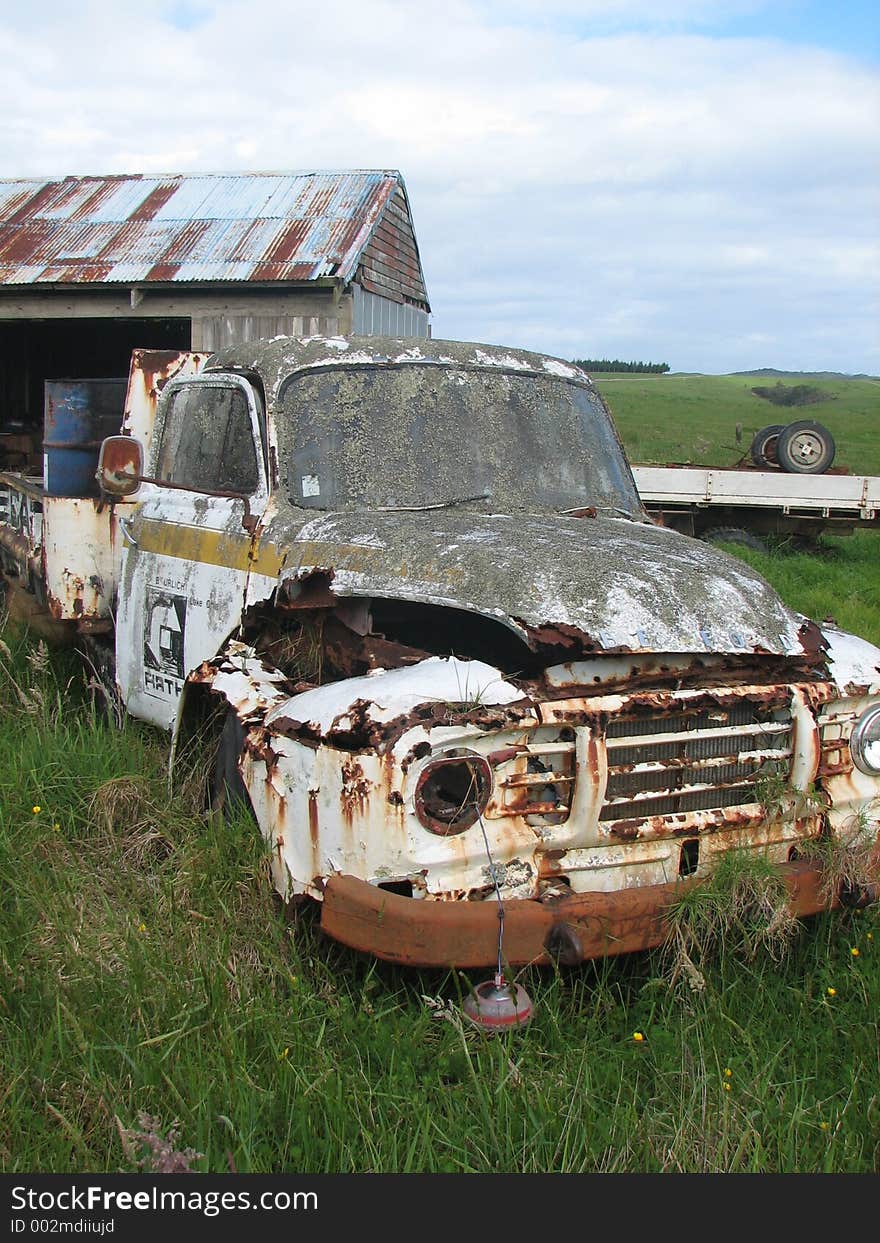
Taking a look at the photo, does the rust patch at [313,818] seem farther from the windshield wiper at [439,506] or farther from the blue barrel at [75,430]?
the blue barrel at [75,430]

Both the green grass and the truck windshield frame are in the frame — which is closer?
the truck windshield frame

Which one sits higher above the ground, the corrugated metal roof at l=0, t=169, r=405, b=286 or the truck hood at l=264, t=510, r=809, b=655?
the corrugated metal roof at l=0, t=169, r=405, b=286

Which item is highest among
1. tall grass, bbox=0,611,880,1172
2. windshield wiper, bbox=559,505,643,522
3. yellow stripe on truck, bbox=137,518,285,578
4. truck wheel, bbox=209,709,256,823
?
windshield wiper, bbox=559,505,643,522

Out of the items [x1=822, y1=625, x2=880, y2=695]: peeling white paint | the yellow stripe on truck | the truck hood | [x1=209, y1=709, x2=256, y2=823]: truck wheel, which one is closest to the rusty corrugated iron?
the yellow stripe on truck

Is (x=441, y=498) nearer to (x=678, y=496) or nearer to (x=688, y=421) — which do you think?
(x=678, y=496)

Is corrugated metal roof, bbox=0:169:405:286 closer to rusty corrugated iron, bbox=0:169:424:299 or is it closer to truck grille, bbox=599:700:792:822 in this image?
rusty corrugated iron, bbox=0:169:424:299

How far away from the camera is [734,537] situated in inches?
504

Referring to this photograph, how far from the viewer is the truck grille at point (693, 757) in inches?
122

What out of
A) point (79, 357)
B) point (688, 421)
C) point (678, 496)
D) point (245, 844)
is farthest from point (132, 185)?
point (688, 421)

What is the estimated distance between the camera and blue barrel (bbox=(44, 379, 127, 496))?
616 cm

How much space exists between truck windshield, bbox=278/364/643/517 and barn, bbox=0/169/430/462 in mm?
6625

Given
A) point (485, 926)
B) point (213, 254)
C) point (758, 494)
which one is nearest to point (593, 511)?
point (485, 926)

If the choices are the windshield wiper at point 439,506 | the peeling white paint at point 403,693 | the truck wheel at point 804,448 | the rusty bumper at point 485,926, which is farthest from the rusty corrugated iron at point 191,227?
the rusty bumper at point 485,926

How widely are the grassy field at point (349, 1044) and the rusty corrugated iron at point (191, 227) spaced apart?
932cm
